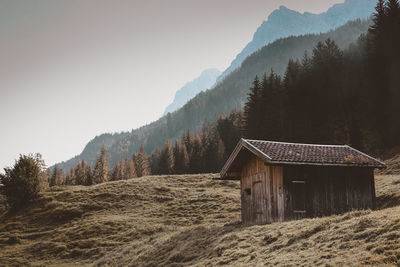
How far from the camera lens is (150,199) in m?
46.1

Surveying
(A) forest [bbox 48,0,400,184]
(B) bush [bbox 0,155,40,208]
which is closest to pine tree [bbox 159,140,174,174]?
(A) forest [bbox 48,0,400,184]

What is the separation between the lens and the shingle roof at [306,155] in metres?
17.9

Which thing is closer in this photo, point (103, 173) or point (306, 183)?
point (306, 183)

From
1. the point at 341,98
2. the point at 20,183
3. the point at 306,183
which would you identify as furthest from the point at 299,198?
the point at 341,98

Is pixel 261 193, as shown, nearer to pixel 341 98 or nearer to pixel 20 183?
pixel 20 183

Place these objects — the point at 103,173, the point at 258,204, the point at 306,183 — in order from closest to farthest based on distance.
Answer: the point at 306,183
the point at 258,204
the point at 103,173

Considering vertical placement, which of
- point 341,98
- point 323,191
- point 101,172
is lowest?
point 101,172

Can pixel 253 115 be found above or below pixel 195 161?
above

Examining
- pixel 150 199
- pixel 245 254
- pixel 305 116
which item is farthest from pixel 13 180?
pixel 305 116

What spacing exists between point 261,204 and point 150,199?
2921 cm

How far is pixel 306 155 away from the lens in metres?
19.2

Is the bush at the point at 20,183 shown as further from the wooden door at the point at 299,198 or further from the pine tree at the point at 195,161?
the pine tree at the point at 195,161

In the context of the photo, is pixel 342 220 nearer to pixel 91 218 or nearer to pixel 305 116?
pixel 91 218

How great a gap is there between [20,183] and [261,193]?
4260cm
